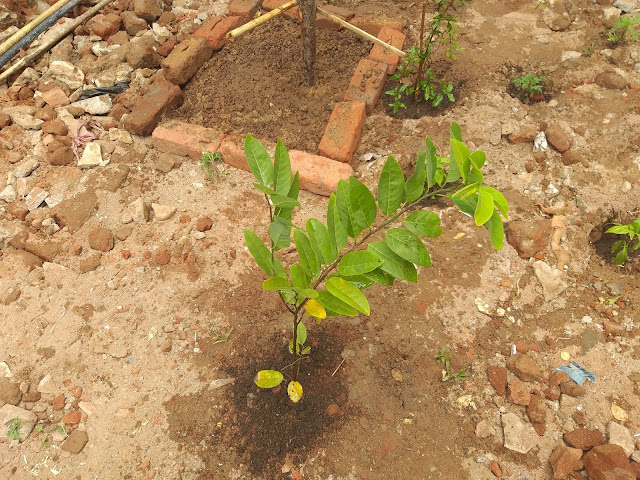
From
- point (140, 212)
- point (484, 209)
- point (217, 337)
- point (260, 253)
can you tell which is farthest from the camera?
point (140, 212)

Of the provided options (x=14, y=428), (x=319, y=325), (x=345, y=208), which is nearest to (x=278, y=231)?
(x=345, y=208)

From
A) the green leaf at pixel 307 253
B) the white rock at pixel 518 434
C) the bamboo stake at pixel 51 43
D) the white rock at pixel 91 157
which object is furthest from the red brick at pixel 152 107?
the white rock at pixel 518 434

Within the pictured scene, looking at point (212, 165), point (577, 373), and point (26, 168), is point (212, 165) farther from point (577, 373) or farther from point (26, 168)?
point (577, 373)

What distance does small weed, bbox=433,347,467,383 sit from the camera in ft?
7.28

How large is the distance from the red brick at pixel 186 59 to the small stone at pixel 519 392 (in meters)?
2.99

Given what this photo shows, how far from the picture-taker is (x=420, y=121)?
3240 millimetres

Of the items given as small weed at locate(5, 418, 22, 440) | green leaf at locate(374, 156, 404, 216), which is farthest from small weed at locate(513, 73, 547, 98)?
small weed at locate(5, 418, 22, 440)

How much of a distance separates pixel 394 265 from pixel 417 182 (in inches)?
10.0

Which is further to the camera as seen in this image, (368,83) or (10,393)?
(368,83)

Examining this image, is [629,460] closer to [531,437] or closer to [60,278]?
[531,437]

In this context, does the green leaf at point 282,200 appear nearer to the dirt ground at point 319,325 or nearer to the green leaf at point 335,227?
the green leaf at point 335,227

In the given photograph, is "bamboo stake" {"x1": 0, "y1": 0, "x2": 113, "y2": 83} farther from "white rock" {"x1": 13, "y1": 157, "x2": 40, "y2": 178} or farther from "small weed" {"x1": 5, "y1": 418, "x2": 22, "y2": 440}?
"small weed" {"x1": 5, "y1": 418, "x2": 22, "y2": 440}

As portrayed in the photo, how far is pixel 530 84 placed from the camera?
10.8 feet

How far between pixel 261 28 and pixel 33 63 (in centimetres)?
185
